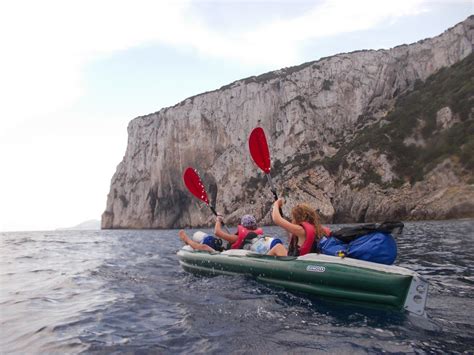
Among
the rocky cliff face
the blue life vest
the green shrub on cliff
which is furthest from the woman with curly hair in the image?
the green shrub on cliff

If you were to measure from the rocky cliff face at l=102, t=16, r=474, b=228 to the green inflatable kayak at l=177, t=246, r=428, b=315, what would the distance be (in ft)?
113

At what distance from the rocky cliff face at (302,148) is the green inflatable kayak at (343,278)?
113ft

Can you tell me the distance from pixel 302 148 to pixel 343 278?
54475 mm

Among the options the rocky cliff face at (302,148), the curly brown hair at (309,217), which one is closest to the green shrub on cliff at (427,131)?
the rocky cliff face at (302,148)

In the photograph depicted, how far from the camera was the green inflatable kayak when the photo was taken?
525 cm

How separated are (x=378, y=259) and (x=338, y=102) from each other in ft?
193

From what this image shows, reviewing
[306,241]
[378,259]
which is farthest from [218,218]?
[378,259]

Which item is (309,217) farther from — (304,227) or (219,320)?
(219,320)

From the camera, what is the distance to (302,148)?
59281 millimetres

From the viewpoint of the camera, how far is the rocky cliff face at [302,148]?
4481cm

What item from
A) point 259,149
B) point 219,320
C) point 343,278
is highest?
point 259,149

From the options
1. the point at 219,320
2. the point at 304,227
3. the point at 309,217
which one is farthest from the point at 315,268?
the point at 219,320

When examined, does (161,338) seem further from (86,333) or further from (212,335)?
(86,333)

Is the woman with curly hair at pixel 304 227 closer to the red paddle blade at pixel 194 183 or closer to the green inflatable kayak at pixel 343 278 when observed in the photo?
the green inflatable kayak at pixel 343 278
